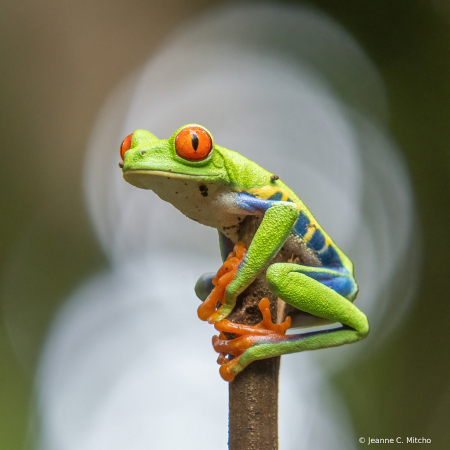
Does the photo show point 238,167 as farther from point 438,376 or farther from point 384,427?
point 384,427

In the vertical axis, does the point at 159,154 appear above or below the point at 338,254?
above

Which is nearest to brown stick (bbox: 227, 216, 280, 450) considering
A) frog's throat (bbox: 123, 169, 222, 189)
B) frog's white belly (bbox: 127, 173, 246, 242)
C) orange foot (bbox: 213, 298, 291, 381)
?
orange foot (bbox: 213, 298, 291, 381)

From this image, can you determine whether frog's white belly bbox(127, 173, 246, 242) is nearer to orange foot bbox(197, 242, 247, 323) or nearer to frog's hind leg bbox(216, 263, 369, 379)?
orange foot bbox(197, 242, 247, 323)

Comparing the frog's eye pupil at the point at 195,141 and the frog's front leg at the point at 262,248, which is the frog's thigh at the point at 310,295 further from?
the frog's eye pupil at the point at 195,141

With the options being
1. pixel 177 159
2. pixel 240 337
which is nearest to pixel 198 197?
pixel 177 159

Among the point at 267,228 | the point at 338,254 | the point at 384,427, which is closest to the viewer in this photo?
the point at 267,228

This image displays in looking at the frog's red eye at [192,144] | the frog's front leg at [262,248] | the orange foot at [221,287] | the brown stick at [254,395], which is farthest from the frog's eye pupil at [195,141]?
the brown stick at [254,395]

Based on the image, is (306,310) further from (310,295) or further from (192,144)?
(192,144)

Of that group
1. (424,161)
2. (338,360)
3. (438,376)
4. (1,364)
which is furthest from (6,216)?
(438,376)

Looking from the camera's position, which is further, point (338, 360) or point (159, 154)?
point (338, 360)
